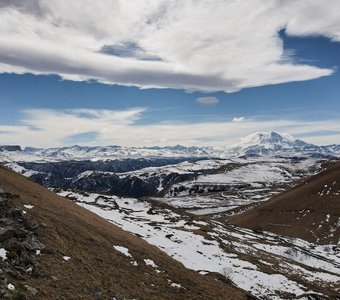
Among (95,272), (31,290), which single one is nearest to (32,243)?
(95,272)

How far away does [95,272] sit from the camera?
87.2ft

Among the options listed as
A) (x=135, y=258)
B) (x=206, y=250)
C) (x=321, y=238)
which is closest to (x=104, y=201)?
(x=206, y=250)

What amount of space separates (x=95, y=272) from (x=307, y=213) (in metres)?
145

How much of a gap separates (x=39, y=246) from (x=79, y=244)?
17.5 feet

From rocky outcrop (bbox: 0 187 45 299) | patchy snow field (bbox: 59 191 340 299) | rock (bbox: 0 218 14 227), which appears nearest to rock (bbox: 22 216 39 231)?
rocky outcrop (bbox: 0 187 45 299)

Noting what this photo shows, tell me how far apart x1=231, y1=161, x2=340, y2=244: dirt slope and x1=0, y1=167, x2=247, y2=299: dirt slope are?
10463 cm

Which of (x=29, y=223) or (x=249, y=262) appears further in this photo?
(x=249, y=262)

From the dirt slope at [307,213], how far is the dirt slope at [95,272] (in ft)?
343

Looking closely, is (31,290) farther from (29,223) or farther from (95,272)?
(29,223)

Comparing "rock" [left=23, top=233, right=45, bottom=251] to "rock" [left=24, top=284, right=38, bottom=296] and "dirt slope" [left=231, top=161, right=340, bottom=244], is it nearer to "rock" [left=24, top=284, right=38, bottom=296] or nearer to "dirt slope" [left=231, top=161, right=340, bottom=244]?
"rock" [left=24, top=284, right=38, bottom=296]

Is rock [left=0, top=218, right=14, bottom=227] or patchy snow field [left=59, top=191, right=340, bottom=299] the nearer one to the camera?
rock [left=0, top=218, right=14, bottom=227]

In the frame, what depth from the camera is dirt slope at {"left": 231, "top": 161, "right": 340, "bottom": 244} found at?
136225mm

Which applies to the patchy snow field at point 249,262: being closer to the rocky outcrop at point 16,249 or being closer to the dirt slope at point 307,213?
the rocky outcrop at point 16,249

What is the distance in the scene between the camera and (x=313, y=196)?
564 ft
